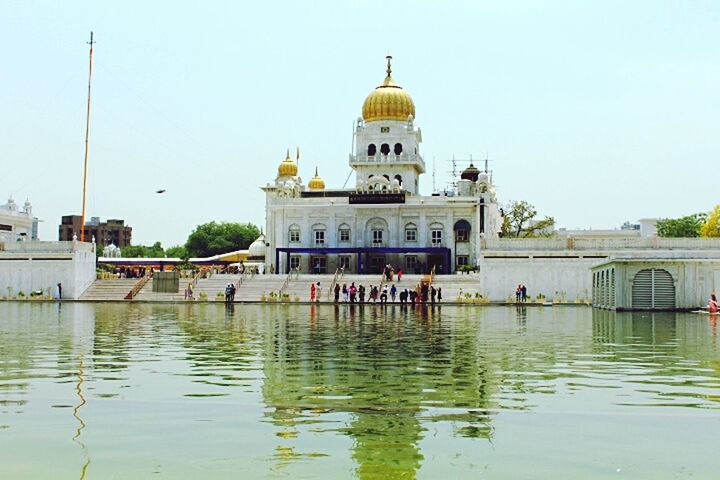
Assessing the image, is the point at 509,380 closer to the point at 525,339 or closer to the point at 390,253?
the point at 525,339

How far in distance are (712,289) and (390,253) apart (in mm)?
33297

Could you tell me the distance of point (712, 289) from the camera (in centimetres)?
3872

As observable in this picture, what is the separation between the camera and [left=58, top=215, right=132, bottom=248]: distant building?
164 metres

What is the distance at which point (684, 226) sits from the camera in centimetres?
9856

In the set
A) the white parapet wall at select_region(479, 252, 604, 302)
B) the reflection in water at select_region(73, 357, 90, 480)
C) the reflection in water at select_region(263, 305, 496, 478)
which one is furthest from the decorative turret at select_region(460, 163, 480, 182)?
the reflection in water at select_region(73, 357, 90, 480)

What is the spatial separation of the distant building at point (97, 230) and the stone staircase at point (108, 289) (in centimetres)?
10815

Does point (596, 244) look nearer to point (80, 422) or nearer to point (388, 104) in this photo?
point (388, 104)

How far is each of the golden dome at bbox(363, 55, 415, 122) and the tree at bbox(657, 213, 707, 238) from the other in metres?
38.1

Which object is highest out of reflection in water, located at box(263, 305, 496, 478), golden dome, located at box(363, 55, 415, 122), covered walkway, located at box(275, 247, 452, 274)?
golden dome, located at box(363, 55, 415, 122)

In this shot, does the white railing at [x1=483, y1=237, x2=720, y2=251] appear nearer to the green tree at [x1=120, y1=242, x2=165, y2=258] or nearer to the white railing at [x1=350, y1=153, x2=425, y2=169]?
the white railing at [x1=350, y1=153, x2=425, y2=169]

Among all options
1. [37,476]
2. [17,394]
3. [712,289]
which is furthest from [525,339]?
[712,289]

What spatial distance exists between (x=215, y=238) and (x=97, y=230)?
5078 cm

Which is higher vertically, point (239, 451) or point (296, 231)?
point (296, 231)

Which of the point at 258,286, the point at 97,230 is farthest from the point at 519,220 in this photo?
the point at 97,230
